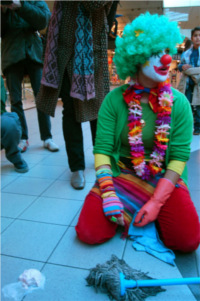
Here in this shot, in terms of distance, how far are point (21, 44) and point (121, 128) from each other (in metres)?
1.64

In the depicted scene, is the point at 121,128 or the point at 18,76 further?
the point at 18,76

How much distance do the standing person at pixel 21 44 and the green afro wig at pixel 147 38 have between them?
4.13ft

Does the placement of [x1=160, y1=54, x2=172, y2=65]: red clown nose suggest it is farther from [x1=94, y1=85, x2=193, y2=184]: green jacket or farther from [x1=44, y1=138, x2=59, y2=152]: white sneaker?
[x1=44, y1=138, x2=59, y2=152]: white sneaker

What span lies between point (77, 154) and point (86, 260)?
3.05ft

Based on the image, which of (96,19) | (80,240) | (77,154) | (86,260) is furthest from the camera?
(77,154)

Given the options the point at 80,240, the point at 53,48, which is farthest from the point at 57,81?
the point at 80,240

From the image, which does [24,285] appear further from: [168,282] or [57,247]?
[168,282]

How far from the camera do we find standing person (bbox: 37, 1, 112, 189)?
1681mm

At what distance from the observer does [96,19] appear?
1.75 m

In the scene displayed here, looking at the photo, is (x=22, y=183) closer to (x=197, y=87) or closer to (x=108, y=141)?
(x=108, y=141)

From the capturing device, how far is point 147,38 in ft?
3.99

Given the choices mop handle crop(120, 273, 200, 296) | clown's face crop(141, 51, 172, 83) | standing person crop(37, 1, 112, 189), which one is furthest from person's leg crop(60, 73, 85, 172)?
mop handle crop(120, 273, 200, 296)

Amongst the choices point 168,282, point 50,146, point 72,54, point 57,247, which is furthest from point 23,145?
point 168,282

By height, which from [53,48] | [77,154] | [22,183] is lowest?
[22,183]
